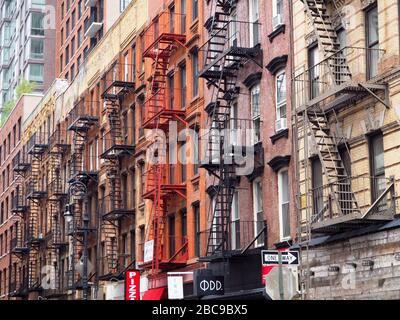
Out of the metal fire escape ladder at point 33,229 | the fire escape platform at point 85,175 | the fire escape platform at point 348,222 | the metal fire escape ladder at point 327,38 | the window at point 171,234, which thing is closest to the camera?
the fire escape platform at point 348,222

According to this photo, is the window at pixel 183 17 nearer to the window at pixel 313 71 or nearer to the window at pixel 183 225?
the window at pixel 183 225

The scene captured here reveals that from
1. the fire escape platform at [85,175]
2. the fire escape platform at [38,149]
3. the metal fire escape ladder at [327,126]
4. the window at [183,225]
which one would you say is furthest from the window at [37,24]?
the metal fire escape ladder at [327,126]

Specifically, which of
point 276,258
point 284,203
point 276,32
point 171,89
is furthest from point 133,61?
point 276,258

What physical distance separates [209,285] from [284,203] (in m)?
5.23

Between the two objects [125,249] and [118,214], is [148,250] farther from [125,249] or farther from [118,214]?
[125,249]

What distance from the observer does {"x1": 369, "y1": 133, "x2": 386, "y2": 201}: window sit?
19.6 meters

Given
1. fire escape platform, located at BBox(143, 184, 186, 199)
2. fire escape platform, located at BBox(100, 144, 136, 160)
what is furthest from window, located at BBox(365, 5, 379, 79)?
fire escape platform, located at BBox(100, 144, 136, 160)

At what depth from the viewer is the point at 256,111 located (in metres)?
28.0

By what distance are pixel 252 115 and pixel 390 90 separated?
938 cm

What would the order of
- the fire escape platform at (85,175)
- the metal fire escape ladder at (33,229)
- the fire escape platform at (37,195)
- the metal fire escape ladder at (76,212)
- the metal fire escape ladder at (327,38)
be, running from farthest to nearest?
the metal fire escape ladder at (33,229), the fire escape platform at (37,195), the metal fire escape ladder at (76,212), the fire escape platform at (85,175), the metal fire escape ladder at (327,38)

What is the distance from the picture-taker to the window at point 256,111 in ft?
91.0

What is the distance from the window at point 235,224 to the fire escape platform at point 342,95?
734 centimetres
